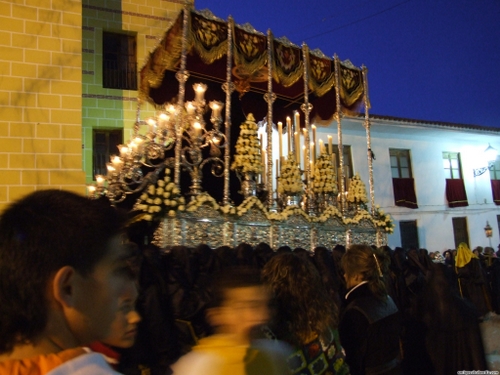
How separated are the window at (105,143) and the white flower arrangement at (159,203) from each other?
507 cm

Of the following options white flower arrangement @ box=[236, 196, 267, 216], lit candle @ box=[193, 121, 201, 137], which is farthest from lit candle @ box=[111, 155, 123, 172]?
white flower arrangement @ box=[236, 196, 267, 216]

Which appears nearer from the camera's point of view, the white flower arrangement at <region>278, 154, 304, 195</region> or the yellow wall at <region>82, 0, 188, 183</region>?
the white flower arrangement at <region>278, 154, 304, 195</region>

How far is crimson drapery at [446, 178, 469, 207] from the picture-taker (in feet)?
63.7

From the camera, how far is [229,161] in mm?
6906

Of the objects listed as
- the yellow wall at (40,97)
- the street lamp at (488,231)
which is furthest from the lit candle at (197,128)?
the street lamp at (488,231)

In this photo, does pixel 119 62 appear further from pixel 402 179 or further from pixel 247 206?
pixel 402 179

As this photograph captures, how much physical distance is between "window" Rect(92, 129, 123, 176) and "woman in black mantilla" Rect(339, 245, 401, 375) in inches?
314

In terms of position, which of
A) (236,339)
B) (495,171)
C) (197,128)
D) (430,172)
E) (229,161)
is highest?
(495,171)

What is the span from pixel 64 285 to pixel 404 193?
60.9 ft

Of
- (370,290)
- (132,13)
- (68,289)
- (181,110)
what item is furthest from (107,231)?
(132,13)

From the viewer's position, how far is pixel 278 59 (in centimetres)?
795

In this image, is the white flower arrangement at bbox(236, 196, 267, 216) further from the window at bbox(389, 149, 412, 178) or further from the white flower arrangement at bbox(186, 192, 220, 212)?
the window at bbox(389, 149, 412, 178)

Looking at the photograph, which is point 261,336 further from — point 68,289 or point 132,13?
point 132,13

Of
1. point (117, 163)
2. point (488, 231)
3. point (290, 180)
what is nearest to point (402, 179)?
point (488, 231)
